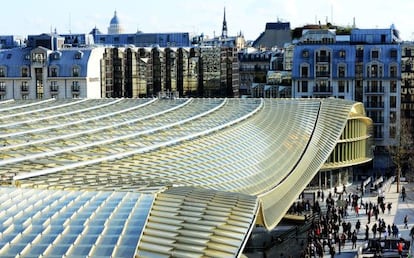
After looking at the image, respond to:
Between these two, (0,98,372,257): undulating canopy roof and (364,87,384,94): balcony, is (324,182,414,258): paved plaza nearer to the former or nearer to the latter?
(0,98,372,257): undulating canopy roof

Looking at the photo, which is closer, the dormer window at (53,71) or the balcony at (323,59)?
the balcony at (323,59)

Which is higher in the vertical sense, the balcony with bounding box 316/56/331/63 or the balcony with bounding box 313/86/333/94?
the balcony with bounding box 316/56/331/63

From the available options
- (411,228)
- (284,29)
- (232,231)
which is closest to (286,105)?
(411,228)

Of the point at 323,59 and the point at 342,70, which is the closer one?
the point at 342,70

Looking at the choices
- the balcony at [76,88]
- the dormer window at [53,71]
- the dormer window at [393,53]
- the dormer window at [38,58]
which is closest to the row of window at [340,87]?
the dormer window at [393,53]

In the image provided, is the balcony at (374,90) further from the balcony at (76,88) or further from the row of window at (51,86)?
the row of window at (51,86)

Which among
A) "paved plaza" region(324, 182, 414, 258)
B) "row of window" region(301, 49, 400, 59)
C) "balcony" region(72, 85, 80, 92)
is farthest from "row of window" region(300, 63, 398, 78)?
"balcony" region(72, 85, 80, 92)

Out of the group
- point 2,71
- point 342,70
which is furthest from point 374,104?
point 2,71

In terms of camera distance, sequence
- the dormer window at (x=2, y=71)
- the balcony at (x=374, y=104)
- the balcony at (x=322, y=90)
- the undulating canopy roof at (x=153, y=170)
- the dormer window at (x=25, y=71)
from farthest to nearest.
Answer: the dormer window at (x=2, y=71), the dormer window at (x=25, y=71), the balcony at (x=322, y=90), the balcony at (x=374, y=104), the undulating canopy roof at (x=153, y=170)

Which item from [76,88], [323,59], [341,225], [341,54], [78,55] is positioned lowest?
[341,225]

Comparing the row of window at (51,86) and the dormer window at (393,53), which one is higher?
the dormer window at (393,53)

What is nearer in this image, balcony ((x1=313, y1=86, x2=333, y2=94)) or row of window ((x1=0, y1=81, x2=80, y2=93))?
balcony ((x1=313, y1=86, x2=333, y2=94))

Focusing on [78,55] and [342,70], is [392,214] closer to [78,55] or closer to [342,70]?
[342,70]

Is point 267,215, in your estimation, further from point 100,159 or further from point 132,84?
point 132,84
